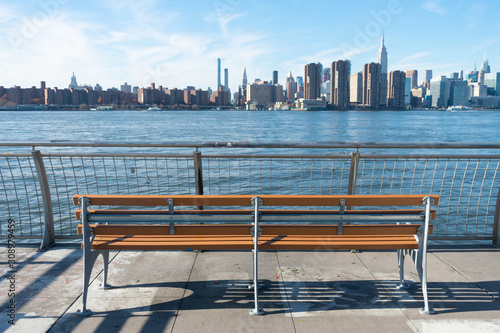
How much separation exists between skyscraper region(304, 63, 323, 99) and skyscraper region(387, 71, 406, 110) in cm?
3454

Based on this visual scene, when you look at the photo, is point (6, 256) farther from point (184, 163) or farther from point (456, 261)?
point (184, 163)

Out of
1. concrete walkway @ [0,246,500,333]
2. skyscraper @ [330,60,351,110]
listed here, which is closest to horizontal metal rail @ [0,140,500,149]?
concrete walkway @ [0,246,500,333]

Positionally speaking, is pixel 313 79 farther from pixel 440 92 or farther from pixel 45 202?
pixel 45 202

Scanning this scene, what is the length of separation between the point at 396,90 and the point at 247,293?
16090cm

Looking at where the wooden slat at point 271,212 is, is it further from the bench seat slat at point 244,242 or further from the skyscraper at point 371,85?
the skyscraper at point 371,85

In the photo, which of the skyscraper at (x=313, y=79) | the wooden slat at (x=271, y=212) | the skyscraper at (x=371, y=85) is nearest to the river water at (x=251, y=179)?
the wooden slat at (x=271, y=212)

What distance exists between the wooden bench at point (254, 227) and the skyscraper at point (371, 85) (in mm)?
106175

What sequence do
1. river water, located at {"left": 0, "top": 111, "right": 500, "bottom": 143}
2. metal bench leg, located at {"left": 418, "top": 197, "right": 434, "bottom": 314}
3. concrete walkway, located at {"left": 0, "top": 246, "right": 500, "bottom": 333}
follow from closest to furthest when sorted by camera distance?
1. concrete walkway, located at {"left": 0, "top": 246, "right": 500, "bottom": 333}
2. metal bench leg, located at {"left": 418, "top": 197, "right": 434, "bottom": 314}
3. river water, located at {"left": 0, "top": 111, "right": 500, "bottom": 143}

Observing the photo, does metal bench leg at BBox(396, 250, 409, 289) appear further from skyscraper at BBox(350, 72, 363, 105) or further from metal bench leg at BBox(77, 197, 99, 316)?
skyscraper at BBox(350, 72, 363, 105)

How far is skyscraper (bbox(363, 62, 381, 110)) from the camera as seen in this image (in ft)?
346

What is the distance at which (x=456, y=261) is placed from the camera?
496cm

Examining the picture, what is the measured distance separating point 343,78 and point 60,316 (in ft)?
321

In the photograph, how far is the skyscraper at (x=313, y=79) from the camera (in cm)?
10494

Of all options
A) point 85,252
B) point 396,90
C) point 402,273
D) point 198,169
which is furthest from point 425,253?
point 396,90
